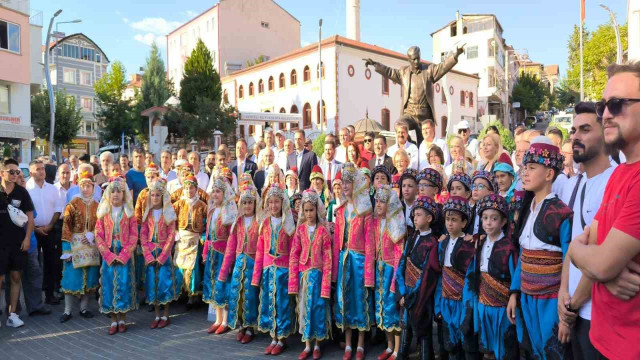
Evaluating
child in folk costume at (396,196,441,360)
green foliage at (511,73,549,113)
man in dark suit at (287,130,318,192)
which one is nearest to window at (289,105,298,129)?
man in dark suit at (287,130,318,192)

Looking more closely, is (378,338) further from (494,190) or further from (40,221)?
(40,221)

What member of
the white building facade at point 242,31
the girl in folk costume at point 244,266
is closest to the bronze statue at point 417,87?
the girl in folk costume at point 244,266

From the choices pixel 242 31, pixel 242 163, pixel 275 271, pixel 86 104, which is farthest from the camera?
pixel 86 104

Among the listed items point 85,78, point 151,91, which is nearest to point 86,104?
point 85,78

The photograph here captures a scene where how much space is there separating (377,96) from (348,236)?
33.3 meters

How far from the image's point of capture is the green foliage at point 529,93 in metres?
59.1

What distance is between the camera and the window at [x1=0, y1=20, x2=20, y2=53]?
24.8 meters

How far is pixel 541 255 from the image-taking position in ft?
10.9

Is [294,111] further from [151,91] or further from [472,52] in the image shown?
[472,52]

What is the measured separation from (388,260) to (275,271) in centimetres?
132

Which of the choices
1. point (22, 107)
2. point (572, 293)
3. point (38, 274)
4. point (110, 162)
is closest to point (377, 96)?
point (22, 107)

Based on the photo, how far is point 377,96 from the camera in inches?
1479

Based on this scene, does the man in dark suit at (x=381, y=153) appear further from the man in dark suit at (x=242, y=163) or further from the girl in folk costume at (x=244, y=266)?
the man in dark suit at (x=242, y=163)

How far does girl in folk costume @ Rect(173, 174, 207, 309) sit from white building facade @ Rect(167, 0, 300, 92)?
138 ft
